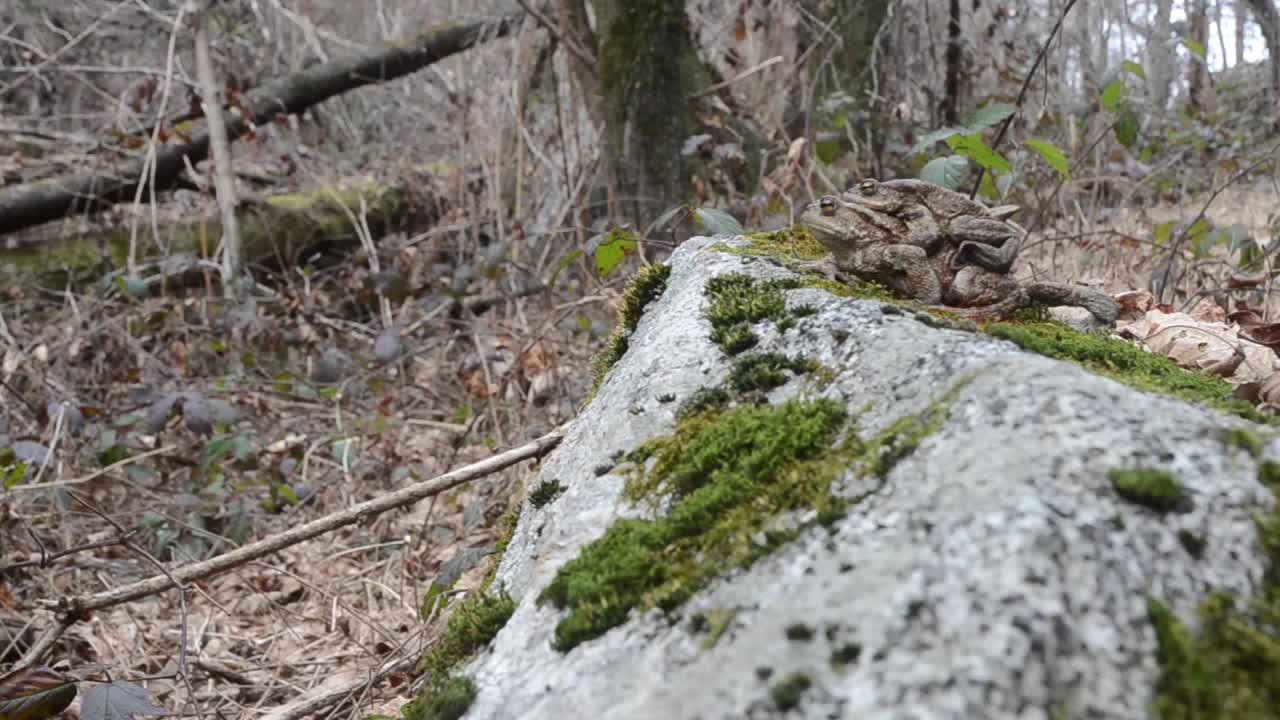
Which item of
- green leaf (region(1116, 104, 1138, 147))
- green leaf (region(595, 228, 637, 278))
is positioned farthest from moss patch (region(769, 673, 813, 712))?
green leaf (region(1116, 104, 1138, 147))

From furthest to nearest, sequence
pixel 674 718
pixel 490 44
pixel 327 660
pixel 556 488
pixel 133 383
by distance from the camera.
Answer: pixel 490 44 → pixel 133 383 → pixel 327 660 → pixel 556 488 → pixel 674 718

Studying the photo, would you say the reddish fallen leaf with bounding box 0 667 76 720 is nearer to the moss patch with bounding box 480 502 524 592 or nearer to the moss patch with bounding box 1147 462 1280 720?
the moss patch with bounding box 480 502 524 592

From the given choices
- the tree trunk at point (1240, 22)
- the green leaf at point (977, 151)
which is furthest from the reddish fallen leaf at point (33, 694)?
the tree trunk at point (1240, 22)

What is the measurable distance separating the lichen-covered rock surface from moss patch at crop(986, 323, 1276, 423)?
10 centimetres

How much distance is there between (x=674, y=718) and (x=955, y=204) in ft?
5.17

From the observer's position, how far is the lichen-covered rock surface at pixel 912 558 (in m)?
1.02

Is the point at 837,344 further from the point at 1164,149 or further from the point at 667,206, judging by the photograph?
the point at 1164,149

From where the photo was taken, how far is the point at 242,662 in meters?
3.33

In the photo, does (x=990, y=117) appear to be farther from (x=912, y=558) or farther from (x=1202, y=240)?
(x=912, y=558)

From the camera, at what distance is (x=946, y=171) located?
10.0 feet

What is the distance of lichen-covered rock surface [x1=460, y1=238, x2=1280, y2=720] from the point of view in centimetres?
102

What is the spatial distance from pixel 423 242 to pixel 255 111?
1847mm

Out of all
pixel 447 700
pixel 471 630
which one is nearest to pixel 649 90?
pixel 471 630

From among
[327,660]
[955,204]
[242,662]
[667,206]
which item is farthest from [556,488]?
[667,206]
